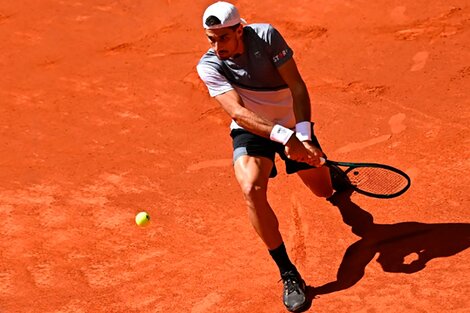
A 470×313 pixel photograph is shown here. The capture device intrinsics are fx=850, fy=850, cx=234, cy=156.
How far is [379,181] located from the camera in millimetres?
6988

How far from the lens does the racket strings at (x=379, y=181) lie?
22.7 feet

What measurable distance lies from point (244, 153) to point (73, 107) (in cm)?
358

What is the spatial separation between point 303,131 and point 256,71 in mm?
571

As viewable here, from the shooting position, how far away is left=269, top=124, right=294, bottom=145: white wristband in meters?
5.91

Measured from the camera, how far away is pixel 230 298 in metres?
6.26

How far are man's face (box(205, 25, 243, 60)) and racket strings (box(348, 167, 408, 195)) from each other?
156 centimetres

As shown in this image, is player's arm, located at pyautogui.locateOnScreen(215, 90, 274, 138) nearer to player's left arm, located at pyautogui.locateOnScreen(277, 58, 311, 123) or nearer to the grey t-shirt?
the grey t-shirt

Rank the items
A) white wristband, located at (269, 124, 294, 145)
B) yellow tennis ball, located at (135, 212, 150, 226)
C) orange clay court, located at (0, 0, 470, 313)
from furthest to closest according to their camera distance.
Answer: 1. yellow tennis ball, located at (135, 212, 150, 226)
2. orange clay court, located at (0, 0, 470, 313)
3. white wristband, located at (269, 124, 294, 145)

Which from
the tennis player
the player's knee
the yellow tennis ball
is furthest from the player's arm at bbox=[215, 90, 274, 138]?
the yellow tennis ball

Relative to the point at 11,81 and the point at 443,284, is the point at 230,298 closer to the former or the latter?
the point at 443,284

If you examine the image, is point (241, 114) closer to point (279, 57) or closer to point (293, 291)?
point (279, 57)

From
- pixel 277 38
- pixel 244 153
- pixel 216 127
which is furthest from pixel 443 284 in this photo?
pixel 216 127

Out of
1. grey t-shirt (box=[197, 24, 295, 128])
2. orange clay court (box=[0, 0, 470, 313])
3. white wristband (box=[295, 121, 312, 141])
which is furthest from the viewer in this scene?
orange clay court (box=[0, 0, 470, 313])

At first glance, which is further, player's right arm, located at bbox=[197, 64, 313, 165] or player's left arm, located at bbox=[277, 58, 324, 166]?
player's left arm, located at bbox=[277, 58, 324, 166]
